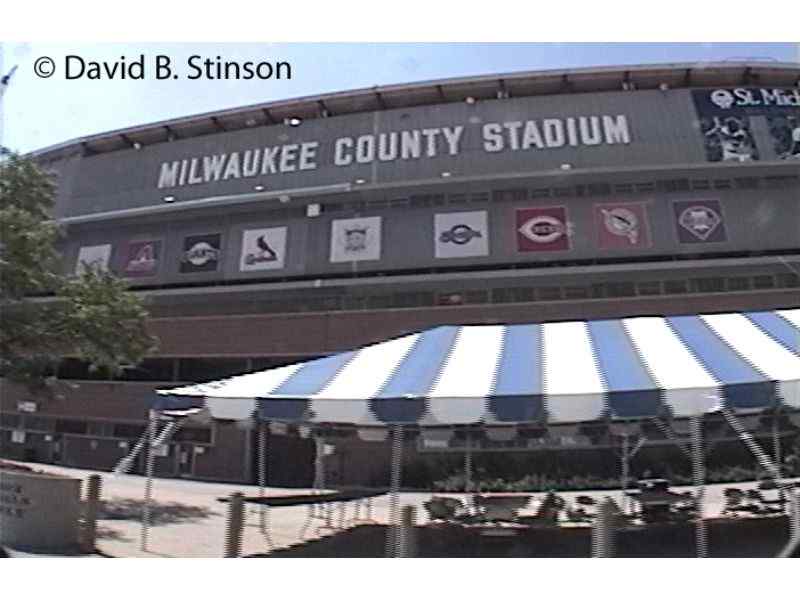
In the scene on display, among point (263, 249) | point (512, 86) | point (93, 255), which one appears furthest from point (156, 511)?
point (512, 86)

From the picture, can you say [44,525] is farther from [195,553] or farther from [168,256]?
[168,256]

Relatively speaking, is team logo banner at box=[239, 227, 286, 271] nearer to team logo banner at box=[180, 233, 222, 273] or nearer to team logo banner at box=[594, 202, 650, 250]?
team logo banner at box=[180, 233, 222, 273]

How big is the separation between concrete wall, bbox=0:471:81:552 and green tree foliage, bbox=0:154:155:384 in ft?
19.4

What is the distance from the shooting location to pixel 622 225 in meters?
25.7

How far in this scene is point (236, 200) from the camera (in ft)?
92.3

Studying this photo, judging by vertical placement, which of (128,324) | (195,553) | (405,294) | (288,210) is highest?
(288,210)

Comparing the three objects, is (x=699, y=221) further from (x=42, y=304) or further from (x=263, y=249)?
(x=42, y=304)

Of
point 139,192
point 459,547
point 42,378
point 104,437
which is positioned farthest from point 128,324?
point 139,192

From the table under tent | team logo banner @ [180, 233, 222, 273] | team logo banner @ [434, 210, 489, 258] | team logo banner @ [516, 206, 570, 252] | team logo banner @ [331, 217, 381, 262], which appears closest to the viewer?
the table under tent

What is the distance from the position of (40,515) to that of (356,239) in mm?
19001

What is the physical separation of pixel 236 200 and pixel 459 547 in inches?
835

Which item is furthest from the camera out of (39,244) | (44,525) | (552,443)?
(552,443)

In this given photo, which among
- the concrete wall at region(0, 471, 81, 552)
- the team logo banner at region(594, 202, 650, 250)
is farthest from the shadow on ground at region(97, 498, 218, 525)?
the team logo banner at region(594, 202, 650, 250)

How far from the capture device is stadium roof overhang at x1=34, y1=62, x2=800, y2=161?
28391 mm
